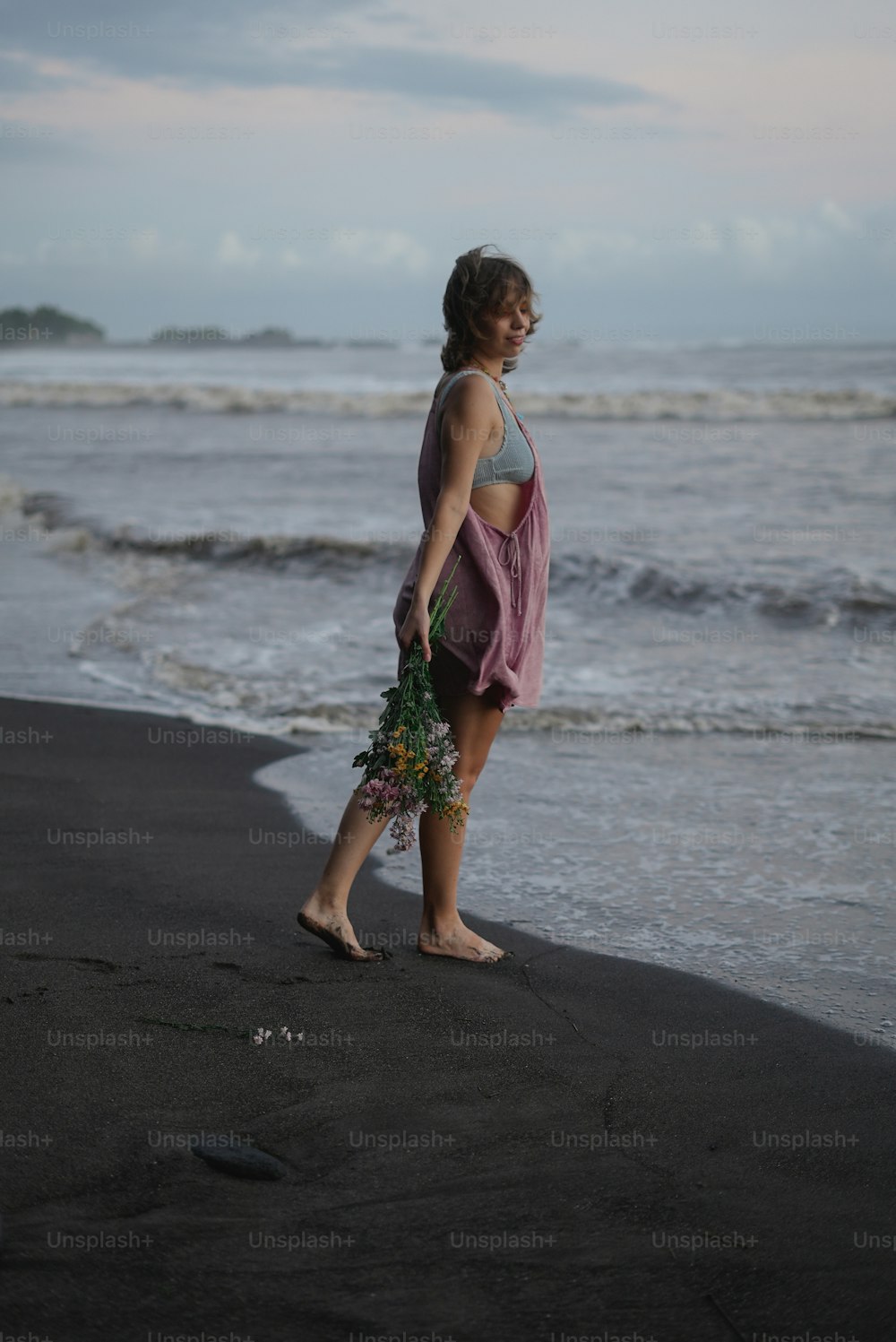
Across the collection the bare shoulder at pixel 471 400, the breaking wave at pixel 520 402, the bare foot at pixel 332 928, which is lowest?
the bare foot at pixel 332 928

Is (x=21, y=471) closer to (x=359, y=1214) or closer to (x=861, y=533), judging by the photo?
(x=861, y=533)

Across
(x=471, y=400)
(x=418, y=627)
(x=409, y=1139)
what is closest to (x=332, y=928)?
(x=418, y=627)

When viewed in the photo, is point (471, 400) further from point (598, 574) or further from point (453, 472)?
point (598, 574)

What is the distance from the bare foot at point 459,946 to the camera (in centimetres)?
340

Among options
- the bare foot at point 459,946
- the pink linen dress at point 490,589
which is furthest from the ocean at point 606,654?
the pink linen dress at point 490,589

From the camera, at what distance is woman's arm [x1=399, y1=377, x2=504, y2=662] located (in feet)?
10.3

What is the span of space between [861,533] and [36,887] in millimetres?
9930

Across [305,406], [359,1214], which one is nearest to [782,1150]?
[359,1214]

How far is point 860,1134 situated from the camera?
2.51 meters

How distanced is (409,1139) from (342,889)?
3.38 ft

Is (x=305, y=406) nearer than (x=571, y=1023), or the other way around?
(x=571, y=1023)

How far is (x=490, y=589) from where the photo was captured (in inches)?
129

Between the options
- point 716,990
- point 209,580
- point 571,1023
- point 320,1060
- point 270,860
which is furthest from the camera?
point 209,580

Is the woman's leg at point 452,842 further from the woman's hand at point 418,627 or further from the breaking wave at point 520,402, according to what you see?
the breaking wave at point 520,402
